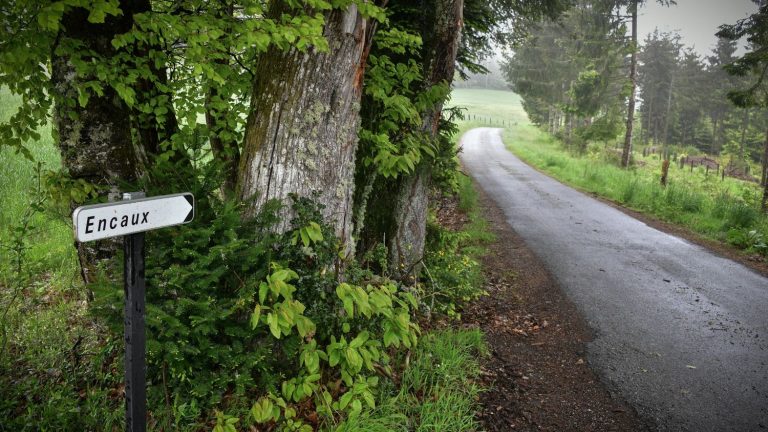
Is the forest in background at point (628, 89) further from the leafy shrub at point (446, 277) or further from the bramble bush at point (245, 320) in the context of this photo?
the bramble bush at point (245, 320)

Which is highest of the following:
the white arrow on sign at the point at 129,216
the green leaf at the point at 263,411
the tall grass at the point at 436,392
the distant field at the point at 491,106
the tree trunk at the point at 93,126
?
the distant field at the point at 491,106

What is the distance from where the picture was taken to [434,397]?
12.9 ft

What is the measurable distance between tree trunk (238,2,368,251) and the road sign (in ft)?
4.55

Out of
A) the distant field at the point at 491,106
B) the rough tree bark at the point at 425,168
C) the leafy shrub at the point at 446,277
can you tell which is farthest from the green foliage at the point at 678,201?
the distant field at the point at 491,106

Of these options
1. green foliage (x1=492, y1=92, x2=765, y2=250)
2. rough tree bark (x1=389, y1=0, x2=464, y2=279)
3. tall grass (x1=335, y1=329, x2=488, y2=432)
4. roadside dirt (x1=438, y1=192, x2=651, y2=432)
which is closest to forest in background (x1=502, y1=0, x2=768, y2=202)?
green foliage (x1=492, y1=92, x2=765, y2=250)

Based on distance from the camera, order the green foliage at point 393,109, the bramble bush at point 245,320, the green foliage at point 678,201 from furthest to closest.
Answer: the green foliage at point 678,201
the green foliage at point 393,109
the bramble bush at point 245,320

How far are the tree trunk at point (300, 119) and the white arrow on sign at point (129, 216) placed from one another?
131cm

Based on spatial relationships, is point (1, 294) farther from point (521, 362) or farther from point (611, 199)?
point (611, 199)

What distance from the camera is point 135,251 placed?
211 centimetres

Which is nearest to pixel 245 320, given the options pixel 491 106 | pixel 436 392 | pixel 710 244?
pixel 436 392

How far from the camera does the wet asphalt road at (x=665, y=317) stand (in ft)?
13.8

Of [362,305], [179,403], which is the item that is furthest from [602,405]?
[179,403]

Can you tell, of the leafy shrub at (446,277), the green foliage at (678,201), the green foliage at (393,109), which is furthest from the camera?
the green foliage at (678,201)

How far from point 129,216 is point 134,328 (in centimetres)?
56
